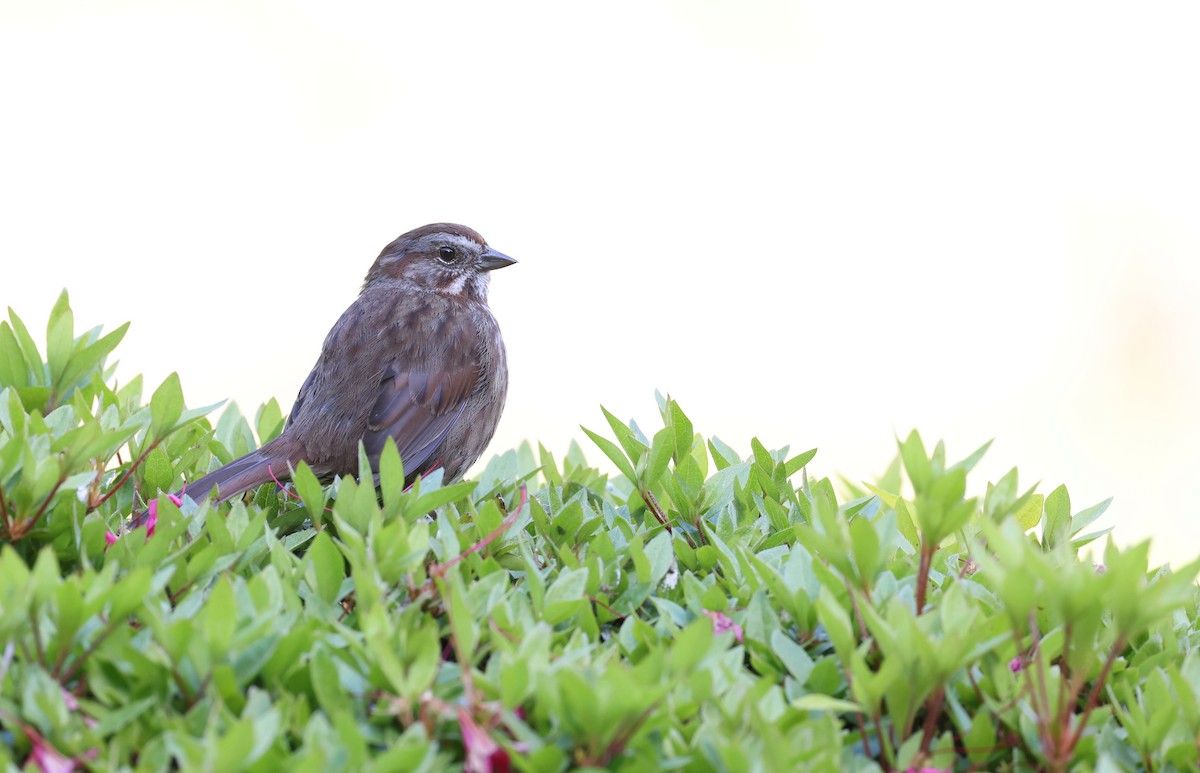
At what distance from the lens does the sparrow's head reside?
6.44 m

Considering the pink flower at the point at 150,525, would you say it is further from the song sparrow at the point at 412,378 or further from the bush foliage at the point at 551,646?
the song sparrow at the point at 412,378

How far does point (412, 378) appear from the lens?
5.45 metres

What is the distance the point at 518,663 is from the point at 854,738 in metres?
0.69

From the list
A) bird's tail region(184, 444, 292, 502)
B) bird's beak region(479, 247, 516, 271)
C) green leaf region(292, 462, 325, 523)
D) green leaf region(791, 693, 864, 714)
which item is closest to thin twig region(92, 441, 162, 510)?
bird's tail region(184, 444, 292, 502)

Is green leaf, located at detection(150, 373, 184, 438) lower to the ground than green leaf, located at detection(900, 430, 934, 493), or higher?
higher

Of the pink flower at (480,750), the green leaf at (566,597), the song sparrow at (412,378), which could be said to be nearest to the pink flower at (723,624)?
the green leaf at (566,597)

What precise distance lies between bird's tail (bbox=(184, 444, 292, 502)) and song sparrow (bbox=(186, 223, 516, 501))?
570 mm

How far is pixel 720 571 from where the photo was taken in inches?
118

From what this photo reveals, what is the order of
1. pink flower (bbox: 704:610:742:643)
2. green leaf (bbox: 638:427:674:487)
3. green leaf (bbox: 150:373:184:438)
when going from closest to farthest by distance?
pink flower (bbox: 704:610:742:643) → green leaf (bbox: 150:373:184:438) → green leaf (bbox: 638:427:674:487)

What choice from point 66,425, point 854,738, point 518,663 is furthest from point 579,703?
point 66,425

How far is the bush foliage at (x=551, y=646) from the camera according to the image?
194 cm

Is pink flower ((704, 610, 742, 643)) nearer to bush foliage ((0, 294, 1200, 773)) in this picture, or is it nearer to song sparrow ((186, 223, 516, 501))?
bush foliage ((0, 294, 1200, 773))

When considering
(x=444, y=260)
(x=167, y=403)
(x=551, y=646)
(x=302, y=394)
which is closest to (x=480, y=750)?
(x=551, y=646)

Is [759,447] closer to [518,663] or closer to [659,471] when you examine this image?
[659,471]
